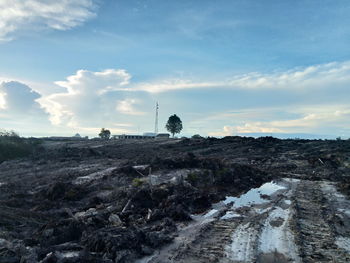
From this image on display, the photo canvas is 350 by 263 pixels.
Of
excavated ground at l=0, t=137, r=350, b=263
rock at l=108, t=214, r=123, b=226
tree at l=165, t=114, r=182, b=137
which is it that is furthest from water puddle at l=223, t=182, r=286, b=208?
tree at l=165, t=114, r=182, b=137

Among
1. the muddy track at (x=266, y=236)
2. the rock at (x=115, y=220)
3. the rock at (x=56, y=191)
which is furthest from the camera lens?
the rock at (x=56, y=191)

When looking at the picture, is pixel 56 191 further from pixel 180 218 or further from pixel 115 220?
pixel 180 218

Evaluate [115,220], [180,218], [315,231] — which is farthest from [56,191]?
[315,231]

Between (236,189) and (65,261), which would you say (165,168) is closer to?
(236,189)

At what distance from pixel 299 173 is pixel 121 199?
10.8 meters

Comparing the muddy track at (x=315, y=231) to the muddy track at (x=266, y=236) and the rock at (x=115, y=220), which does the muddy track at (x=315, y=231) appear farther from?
the rock at (x=115, y=220)

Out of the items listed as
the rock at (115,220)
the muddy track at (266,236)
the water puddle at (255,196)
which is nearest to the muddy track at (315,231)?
the muddy track at (266,236)

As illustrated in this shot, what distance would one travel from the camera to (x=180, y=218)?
7.97 meters

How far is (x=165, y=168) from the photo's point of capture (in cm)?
1562

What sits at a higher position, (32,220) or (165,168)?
(165,168)

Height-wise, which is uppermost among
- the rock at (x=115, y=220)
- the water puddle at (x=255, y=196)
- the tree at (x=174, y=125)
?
the tree at (x=174, y=125)

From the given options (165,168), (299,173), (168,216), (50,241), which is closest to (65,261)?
(50,241)

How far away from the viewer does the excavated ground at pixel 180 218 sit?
5.77 m

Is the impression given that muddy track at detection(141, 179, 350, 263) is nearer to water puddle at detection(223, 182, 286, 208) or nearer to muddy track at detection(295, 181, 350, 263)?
muddy track at detection(295, 181, 350, 263)
